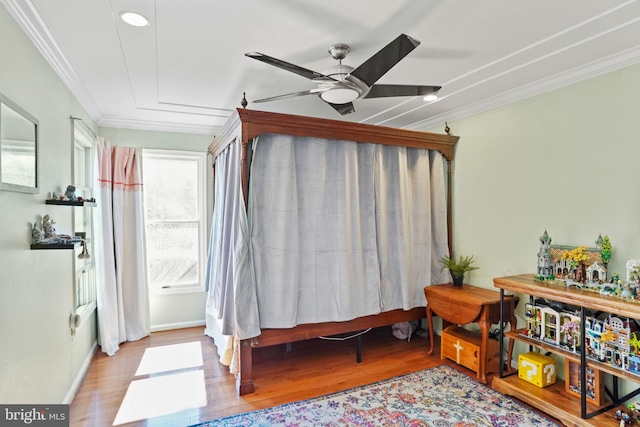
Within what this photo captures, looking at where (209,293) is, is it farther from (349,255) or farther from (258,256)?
(349,255)

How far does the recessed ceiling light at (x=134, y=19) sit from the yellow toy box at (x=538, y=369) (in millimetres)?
3543

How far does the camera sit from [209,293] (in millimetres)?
3467

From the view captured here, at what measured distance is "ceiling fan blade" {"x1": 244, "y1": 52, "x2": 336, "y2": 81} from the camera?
1721mm

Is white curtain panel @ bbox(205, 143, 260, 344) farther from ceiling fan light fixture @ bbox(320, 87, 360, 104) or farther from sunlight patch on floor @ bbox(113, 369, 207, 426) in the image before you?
ceiling fan light fixture @ bbox(320, 87, 360, 104)

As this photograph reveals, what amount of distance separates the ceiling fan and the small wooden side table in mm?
1831

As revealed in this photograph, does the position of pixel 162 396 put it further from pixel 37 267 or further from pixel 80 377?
pixel 37 267

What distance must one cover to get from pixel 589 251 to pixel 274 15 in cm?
269

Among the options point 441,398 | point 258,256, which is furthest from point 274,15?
point 441,398

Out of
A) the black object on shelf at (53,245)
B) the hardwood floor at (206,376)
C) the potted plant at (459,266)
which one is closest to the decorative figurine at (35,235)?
the black object on shelf at (53,245)

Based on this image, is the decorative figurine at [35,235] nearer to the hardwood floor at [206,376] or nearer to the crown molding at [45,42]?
the crown molding at [45,42]

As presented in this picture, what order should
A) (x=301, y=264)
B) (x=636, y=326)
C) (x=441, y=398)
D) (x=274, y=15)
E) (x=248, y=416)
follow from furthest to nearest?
(x=301, y=264)
(x=441, y=398)
(x=248, y=416)
(x=636, y=326)
(x=274, y=15)

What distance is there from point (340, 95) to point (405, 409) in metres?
2.27

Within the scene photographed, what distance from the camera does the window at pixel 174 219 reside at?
4086 millimetres

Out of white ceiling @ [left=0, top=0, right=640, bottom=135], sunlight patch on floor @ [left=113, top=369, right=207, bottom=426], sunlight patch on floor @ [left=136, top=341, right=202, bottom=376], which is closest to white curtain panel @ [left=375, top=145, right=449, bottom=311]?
white ceiling @ [left=0, top=0, right=640, bottom=135]
